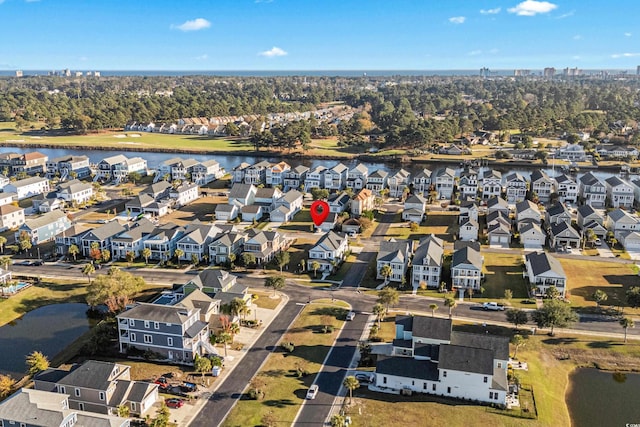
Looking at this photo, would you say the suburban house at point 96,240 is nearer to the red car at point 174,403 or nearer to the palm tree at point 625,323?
the red car at point 174,403

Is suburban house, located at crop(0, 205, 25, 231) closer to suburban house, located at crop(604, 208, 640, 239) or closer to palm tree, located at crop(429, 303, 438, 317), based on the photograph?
palm tree, located at crop(429, 303, 438, 317)

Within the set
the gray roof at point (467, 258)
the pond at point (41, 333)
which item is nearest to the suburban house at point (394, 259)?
the gray roof at point (467, 258)

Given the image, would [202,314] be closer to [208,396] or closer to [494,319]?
[208,396]

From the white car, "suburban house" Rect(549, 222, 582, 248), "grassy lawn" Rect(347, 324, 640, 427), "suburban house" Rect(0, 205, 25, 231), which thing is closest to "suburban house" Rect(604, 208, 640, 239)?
"suburban house" Rect(549, 222, 582, 248)

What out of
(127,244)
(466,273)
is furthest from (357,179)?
(127,244)

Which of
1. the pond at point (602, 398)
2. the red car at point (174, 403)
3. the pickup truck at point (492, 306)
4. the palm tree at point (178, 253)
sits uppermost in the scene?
the palm tree at point (178, 253)

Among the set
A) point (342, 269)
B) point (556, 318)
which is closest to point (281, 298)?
point (342, 269)

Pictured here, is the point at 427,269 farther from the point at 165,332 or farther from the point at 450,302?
the point at 165,332
